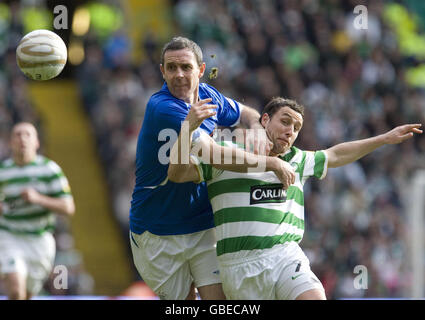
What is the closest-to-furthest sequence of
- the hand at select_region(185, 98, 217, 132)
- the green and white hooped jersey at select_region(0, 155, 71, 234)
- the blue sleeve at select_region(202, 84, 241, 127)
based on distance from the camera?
the hand at select_region(185, 98, 217, 132) → the blue sleeve at select_region(202, 84, 241, 127) → the green and white hooped jersey at select_region(0, 155, 71, 234)

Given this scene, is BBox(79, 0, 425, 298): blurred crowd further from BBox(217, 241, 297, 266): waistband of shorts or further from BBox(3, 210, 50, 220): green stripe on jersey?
BBox(217, 241, 297, 266): waistband of shorts

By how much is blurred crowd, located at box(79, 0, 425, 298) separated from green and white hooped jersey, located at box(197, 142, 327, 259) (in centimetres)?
695

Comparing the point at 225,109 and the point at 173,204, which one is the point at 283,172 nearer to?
the point at 173,204

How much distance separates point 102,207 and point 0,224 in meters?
7.47

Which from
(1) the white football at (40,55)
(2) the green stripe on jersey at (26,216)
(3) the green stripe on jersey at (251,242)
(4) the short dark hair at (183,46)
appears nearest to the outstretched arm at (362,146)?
(3) the green stripe on jersey at (251,242)

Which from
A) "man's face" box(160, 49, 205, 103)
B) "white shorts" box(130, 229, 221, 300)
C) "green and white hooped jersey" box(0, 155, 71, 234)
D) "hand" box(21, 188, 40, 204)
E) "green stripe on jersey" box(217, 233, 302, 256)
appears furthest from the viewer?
"green and white hooped jersey" box(0, 155, 71, 234)

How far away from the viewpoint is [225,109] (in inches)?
259

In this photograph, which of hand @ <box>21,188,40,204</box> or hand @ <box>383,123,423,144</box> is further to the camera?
hand @ <box>21,188,40,204</box>

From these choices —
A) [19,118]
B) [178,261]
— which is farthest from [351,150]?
[19,118]

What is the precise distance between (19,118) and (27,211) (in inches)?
246

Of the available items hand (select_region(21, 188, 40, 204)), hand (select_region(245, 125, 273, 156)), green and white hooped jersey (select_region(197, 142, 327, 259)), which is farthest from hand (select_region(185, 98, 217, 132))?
hand (select_region(21, 188, 40, 204))

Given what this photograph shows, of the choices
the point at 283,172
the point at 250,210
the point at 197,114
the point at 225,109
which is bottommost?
the point at 250,210

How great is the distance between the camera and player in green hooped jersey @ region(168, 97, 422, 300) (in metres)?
5.66
